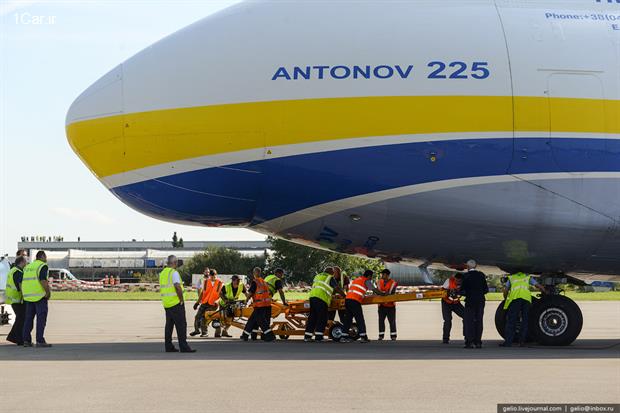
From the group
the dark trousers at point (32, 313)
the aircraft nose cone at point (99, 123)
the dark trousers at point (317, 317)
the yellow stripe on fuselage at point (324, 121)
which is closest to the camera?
the yellow stripe on fuselage at point (324, 121)

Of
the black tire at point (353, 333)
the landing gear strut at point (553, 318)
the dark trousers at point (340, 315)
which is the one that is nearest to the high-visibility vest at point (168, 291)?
the dark trousers at point (340, 315)

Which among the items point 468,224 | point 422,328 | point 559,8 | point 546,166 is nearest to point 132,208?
point 468,224

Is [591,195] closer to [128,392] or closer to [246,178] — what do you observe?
[246,178]

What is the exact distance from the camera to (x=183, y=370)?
13.3 metres

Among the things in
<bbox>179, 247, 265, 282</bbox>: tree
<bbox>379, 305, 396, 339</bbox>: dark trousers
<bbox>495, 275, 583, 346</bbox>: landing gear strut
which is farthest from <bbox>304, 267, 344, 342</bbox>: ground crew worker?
<bbox>179, 247, 265, 282</bbox>: tree

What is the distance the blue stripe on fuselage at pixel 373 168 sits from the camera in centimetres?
1580

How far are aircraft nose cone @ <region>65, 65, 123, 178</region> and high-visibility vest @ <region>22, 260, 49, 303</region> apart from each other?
104 inches

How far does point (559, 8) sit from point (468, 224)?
159 inches

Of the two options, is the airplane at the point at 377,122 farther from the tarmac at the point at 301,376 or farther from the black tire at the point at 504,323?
the tarmac at the point at 301,376

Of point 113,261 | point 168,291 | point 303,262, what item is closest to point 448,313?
point 168,291

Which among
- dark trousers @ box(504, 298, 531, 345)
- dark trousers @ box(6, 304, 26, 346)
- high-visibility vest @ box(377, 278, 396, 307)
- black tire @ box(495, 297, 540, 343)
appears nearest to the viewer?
dark trousers @ box(504, 298, 531, 345)

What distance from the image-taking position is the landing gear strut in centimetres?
1764

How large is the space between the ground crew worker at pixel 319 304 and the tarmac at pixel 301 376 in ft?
1.39

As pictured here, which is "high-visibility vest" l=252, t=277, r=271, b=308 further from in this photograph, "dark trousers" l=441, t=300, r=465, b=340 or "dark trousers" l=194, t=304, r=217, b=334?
"dark trousers" l=441, t=300, r=465, b=340
